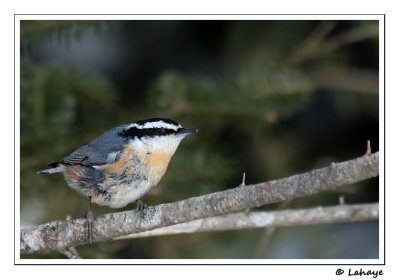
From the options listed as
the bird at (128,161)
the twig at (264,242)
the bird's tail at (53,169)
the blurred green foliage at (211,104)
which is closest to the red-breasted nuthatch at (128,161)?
the bird at (128,161)

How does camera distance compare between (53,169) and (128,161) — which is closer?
(128,161)

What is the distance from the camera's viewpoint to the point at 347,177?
1918 mm

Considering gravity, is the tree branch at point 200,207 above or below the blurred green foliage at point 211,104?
Result: below

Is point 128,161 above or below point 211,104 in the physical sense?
below

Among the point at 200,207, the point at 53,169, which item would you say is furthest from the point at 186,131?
the point at 53,169

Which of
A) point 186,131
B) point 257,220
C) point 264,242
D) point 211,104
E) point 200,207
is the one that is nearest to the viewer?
point 200,207

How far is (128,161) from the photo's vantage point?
94.6 inches

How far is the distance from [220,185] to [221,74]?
72cm

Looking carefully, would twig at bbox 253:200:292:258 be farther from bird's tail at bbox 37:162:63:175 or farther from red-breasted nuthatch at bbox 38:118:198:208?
bird's tail at bbox 37:162:63:175

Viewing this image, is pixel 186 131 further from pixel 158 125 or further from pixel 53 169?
pixel 53 169

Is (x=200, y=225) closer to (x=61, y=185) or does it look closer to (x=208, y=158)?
(x=208, y=158)

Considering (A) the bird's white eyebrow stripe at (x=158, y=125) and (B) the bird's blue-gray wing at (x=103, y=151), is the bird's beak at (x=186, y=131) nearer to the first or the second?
(A) the bird's white eyebrow stripe at (x=158, y=125)

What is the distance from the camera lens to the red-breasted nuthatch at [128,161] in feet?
7.81
